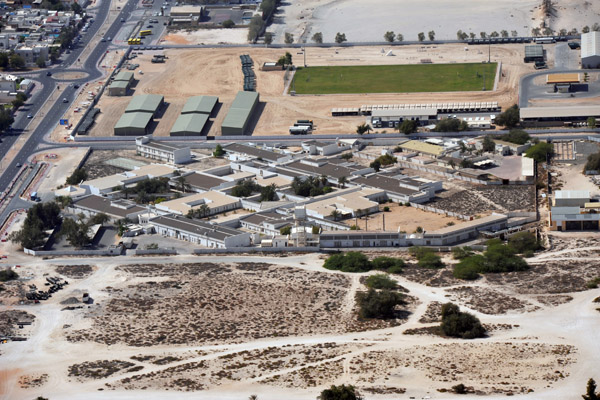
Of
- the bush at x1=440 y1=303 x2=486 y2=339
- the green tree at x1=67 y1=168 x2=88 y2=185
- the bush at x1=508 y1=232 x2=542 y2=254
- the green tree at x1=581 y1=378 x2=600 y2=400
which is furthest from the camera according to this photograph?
the green tree at x1=67 y1=168 x2=88 y2=185

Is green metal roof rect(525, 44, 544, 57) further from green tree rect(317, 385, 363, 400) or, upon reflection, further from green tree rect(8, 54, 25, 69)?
green tree rect(317, 385, 363, 400)

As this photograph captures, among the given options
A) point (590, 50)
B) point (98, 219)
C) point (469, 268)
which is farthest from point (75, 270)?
point (590, 50)

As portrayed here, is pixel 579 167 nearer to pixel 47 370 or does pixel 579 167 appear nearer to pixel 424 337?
pixel 424 337

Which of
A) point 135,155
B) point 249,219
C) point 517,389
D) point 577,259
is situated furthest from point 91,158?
point 517,389

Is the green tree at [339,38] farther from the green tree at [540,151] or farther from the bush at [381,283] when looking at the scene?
the bush at [381,283]

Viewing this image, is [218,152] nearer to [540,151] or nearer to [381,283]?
[540,151]

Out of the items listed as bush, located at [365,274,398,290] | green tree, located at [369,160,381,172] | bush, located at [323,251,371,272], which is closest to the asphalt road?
bush, located at [323,251,371,272]

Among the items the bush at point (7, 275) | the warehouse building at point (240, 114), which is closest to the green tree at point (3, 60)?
the warehouse building at point (240, 114)
